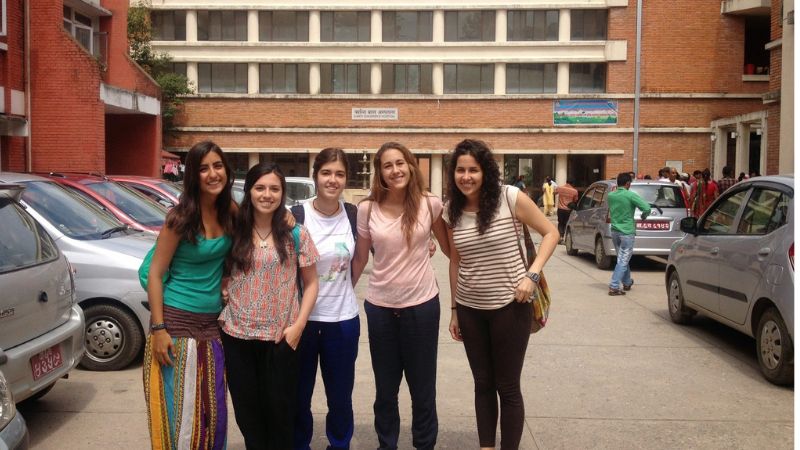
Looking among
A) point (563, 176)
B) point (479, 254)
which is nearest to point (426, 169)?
point (563, 176)

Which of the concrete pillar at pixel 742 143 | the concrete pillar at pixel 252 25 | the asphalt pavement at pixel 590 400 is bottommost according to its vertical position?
the asphalt pavement at pixel 590 400

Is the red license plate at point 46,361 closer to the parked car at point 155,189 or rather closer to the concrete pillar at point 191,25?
the parked car at point 155,189

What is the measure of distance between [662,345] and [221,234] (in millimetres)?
5471

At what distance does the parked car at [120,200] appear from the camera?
8.70 m

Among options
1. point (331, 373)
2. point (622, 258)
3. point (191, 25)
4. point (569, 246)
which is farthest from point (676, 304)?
point (191, 25)

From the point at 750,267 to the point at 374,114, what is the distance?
31290 mm

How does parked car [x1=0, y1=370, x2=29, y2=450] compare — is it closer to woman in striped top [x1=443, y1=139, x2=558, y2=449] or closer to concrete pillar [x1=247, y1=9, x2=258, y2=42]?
woman in striped top [x1=443, y1=139, x2=558, y2=449]

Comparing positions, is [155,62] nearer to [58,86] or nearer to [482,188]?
[58,86]

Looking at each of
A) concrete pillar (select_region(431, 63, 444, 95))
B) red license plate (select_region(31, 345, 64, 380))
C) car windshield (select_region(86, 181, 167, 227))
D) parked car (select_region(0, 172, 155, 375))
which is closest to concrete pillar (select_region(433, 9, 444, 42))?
concrete pillar (select_region(431, 63, 444, 95))

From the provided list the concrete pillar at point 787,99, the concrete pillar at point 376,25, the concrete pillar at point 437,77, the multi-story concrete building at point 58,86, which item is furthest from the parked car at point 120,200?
the concrete pillar at point 376,25

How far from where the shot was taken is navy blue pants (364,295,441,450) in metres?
4.12

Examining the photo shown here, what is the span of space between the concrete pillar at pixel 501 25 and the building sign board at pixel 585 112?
3.94 metres

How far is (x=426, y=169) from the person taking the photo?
37438 millimetres

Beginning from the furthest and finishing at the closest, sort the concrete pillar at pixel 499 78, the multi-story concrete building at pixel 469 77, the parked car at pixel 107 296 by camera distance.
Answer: the concrete pillar at pixel 499 78 → the multi-story concrete building at pixel 469 77 → the parked car at pixel 107 296
